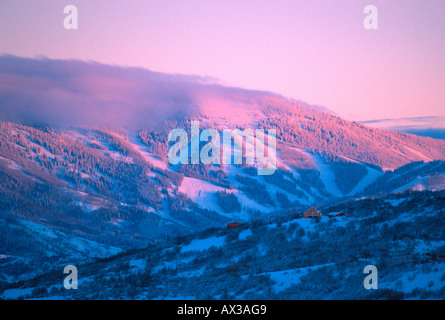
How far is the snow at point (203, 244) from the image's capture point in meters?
54.3

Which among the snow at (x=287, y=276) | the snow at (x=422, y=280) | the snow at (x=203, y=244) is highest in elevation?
the snow at (x=203, y=244)

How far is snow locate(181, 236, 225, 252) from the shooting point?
5428 cm

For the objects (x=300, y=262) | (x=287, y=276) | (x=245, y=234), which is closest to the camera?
(x=287, y=276)

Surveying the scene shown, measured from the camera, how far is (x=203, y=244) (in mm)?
56125

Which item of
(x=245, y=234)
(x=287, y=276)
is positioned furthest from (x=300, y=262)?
(x=245, y=234)

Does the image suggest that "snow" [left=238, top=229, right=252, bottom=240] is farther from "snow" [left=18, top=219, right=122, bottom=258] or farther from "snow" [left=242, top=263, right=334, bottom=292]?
"snow" [left=18, top=219, right=122, bottom=258]

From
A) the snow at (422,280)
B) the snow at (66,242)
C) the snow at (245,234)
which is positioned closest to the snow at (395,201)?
the snow at (245,234)

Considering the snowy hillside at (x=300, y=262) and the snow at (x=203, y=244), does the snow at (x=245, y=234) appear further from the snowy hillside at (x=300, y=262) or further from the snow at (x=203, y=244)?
the snow at (x=203, y=244)

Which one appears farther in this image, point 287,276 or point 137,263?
point 137,263

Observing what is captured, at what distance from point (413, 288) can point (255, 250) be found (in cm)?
2163

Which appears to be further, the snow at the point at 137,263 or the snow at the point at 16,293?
the snow at the point at 137,263

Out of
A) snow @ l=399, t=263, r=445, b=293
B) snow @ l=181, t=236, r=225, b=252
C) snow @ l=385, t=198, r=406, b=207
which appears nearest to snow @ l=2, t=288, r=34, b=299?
snow @ l=181, t=236, r=225, b=252

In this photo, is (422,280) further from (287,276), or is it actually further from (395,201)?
(395,201)
